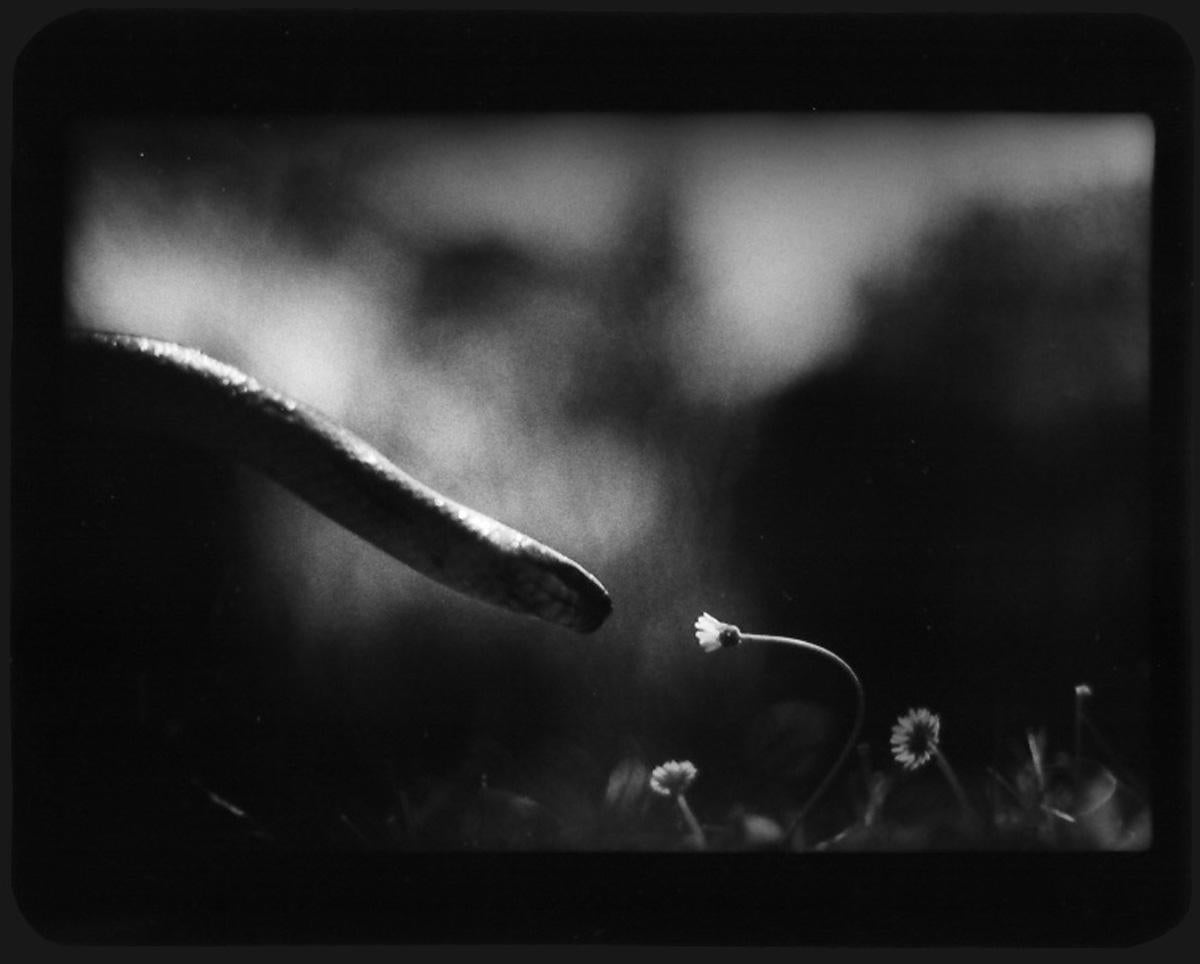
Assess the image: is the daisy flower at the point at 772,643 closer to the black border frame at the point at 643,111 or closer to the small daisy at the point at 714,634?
the small daisy at the point at 714,634

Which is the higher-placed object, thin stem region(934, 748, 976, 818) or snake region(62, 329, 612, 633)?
snake region(62, 329, 612, 633)

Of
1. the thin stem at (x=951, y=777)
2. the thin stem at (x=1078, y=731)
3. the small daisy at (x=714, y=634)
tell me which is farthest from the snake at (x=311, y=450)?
the thin stem at (x=1078, y=731)

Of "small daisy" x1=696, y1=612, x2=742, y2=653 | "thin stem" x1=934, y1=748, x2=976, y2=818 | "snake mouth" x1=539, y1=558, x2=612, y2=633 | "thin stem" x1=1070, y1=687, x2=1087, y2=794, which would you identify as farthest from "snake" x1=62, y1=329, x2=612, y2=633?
"thin stem" x1=1070, y1=687, x2=1087, y2=794

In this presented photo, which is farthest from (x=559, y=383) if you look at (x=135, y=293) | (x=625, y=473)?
(x=135, y=293)

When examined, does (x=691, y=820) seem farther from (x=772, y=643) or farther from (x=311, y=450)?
(x=311, y=450)

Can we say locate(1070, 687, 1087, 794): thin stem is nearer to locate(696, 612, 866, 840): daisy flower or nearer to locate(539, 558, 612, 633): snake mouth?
locate(696, 612, 866, 840): daisy flower

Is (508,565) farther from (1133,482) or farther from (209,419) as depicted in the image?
(1133,482)

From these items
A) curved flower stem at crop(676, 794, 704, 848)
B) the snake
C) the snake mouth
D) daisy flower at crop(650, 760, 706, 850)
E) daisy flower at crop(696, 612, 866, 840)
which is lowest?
curved flower stem at crop(676, 794, 704, 848)
